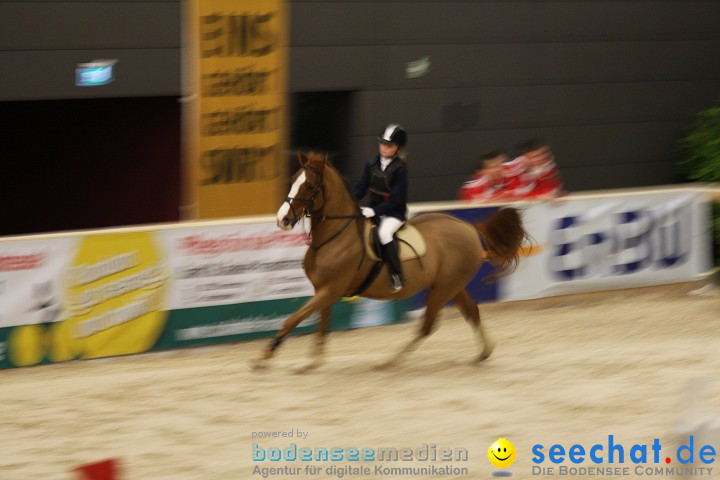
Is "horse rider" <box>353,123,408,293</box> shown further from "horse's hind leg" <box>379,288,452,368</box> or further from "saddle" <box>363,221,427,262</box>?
"horse's hind leg" <box>379,288,452,368</box>

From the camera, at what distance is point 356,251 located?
10.3 meters

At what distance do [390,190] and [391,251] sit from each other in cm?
55

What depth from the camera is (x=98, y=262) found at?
36.5ft

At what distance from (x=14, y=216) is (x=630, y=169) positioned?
36.0 feet

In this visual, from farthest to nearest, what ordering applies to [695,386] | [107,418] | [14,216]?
[14,216]
[107,418]
[695,386]

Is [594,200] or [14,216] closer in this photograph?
[594,200]

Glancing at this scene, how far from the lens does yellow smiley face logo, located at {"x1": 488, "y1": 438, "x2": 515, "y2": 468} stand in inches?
301

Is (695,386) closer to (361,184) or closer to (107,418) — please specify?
(107,418)

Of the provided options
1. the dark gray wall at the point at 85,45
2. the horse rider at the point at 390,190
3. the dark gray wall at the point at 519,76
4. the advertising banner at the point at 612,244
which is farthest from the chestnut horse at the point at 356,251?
the dark gray wall at the point at 519,76

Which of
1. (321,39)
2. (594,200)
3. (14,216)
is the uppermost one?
(321,39)

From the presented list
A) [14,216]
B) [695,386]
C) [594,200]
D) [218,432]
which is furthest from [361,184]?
[14,216]

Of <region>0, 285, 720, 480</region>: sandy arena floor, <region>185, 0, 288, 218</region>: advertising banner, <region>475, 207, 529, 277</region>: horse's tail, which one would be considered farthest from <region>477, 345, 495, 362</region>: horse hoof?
<region>185, 0, 288, 218</region>: advertising banner

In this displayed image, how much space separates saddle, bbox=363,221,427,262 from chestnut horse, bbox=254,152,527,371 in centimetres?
6

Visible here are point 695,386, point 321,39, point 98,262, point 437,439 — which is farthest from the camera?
point 321,39
